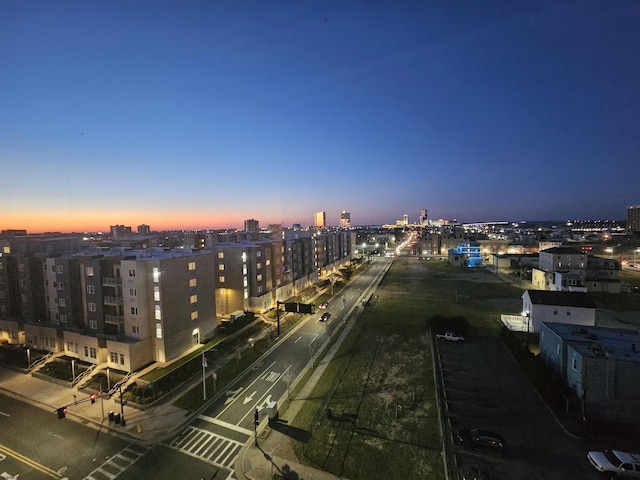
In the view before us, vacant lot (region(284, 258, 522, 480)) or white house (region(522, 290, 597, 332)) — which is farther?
white house (region(522, 290, 597, 332))

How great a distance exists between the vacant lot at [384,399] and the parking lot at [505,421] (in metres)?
1.92

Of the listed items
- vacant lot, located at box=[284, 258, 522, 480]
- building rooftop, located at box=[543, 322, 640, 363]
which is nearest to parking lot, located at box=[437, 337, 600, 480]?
vacant lot, located at box=[284, 258, 522, 480]

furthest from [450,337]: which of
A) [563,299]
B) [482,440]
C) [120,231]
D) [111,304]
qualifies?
[120,231]

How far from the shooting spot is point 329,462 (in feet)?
68.2

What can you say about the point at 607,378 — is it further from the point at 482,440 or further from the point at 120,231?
the point at 120,231

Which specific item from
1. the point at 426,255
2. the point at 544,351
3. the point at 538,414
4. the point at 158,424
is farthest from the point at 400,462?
the point at 426,255

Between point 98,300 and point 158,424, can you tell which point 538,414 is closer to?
point 158,424

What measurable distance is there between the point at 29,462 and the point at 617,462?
4102 centimetres

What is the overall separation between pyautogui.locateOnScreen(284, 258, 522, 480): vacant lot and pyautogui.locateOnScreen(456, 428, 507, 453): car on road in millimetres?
2007

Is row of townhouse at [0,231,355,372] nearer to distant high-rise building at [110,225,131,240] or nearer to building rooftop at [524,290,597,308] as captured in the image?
building rooftop at [524,290,597,308]

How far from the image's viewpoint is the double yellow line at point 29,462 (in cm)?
2089

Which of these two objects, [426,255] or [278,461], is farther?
[426,255]

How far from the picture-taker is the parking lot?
792 inches

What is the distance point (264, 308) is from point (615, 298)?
73.5 meters
